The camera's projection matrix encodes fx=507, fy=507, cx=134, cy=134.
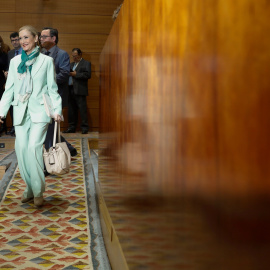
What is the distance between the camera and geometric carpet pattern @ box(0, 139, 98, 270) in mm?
3320

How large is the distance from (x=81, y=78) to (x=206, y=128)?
875cm

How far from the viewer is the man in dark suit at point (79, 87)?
9.70 meters

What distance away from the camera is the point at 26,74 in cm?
466

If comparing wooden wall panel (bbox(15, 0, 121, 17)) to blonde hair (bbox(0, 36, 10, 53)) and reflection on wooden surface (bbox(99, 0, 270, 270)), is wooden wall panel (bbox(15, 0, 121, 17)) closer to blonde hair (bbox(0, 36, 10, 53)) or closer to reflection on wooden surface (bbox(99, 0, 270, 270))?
blonde hair (bbox(0, 36, 10, 53))

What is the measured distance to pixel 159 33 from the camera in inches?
62.3

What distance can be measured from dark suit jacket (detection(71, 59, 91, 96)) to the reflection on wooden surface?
7.79 metres

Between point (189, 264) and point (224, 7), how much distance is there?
598 mm

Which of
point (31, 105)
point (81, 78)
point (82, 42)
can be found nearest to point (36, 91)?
point (31, 105)

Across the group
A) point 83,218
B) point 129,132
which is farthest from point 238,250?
point 83,218

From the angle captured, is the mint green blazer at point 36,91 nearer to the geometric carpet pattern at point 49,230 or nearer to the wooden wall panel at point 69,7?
the geometric carpet pattern at point 49,230

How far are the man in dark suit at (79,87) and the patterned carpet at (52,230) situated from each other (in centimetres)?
402

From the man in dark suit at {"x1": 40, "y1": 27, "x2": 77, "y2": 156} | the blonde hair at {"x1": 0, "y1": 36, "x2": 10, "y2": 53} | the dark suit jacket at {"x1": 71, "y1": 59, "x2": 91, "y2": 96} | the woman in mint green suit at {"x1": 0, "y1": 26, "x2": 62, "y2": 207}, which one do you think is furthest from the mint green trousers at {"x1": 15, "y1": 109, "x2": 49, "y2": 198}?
the dark suit jacket at {"x1": 71, "y1": 59, "x2": 91, "y2": 96}

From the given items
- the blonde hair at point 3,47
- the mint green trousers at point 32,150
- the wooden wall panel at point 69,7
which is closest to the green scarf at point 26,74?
the mint green trousers at point 32,150

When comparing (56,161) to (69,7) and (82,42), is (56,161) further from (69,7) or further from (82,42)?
(69,7)
